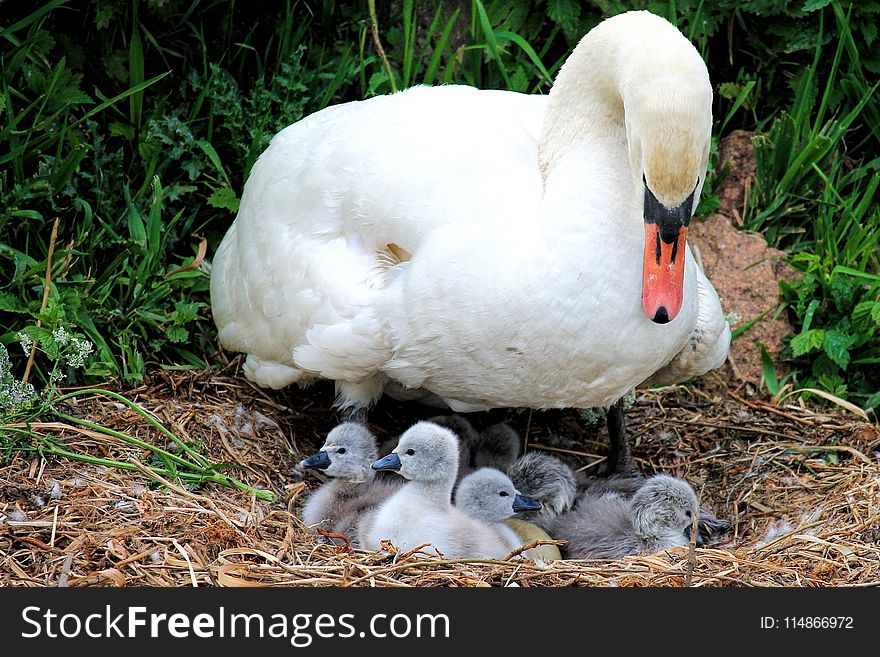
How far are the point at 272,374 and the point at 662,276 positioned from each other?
1.85m

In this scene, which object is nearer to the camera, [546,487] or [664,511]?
[664,511]

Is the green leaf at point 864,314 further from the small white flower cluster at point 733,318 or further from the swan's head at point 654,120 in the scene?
the swan's head at point 654,120

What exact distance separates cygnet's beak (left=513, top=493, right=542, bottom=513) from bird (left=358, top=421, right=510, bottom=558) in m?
0.13

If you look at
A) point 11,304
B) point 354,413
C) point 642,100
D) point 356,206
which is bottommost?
point 354,413

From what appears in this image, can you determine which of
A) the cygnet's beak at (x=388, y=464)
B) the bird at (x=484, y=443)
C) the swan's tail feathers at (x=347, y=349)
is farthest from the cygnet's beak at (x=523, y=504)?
the swan's tail feathers at (x=347, y=349)

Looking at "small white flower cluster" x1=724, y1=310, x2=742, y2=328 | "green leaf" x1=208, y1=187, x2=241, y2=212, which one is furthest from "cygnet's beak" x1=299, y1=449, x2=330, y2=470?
"small white flower cluster" x1=724, y1=310, x2=742, y2=328

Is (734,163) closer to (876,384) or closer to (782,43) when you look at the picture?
(782,43)

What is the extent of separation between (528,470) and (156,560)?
1644 millimetres

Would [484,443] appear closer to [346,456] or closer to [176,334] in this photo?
[346,456]

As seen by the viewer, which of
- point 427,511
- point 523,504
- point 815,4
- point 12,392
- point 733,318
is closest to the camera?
point 427,511

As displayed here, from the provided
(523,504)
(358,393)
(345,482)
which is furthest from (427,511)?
(358,393)

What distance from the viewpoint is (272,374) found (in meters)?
5.24

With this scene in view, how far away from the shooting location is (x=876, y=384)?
19.8 ft

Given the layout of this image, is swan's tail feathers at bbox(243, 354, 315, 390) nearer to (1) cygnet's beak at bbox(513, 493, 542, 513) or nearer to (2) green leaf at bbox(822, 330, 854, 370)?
(1) cygnet's beak at bbox(513, 493, 542, 513)
